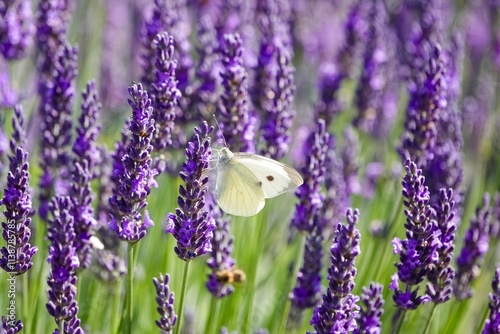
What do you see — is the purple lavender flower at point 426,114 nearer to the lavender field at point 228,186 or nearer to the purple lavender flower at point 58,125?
the lavender field at point 228,186

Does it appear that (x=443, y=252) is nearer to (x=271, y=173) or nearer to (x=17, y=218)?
(x=271, y=173)

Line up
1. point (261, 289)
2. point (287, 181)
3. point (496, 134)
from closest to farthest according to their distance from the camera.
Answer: point (287, 181), point (261, 289), point (496, 134)

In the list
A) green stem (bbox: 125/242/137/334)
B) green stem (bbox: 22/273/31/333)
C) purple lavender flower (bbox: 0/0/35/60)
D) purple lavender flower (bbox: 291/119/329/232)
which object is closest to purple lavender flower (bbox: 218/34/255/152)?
purple lavender flower (bbox: 291/119/329/232)

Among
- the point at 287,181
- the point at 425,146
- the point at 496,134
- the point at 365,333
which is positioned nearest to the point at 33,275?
the point at 287,181

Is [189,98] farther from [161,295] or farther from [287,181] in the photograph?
[161,295]

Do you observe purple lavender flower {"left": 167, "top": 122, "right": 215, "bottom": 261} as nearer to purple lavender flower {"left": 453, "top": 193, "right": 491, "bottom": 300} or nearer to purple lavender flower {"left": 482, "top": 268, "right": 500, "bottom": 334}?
purple lavender flower {"left": 482, "top": 268, "right": 500, "bottom": 334}
